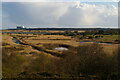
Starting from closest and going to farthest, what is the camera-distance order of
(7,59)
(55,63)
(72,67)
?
1. (72,67)
2. (55,63)
3. (7,59)

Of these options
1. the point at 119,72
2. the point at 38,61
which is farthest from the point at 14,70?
the point at 119,72

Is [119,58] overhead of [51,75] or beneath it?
overhead

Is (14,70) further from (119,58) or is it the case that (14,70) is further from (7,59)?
(119,58)

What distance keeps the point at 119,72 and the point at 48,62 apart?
6150 mm

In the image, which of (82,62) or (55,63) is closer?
(82,62)

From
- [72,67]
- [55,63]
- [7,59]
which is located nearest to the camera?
[72,67]

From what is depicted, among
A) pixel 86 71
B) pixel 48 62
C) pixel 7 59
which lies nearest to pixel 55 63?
pixel 48 62

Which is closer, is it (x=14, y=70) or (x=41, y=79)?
(x=41, y=79)

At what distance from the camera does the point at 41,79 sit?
14539 millimetres

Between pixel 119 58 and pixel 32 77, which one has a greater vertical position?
pixel 119 58

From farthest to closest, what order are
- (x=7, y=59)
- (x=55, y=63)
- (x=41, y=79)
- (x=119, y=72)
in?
(x=7, y=59)
(x=55, y=63)
(x=119, y=72)
(x=41, y=79)

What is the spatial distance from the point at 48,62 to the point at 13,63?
3.08 m

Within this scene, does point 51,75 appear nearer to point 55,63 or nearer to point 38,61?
point 55,63

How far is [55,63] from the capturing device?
18.1 m
